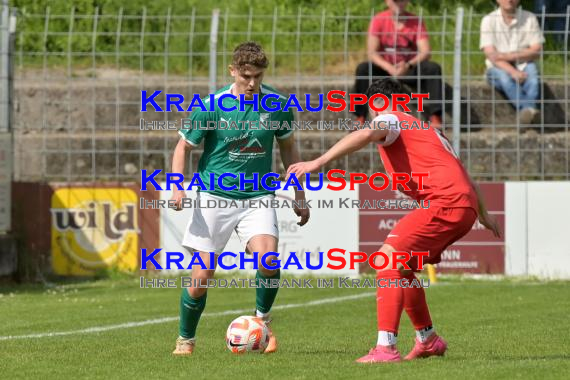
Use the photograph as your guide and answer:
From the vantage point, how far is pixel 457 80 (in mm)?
15594

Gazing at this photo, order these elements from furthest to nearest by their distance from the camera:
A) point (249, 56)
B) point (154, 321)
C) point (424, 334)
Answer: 1. point (154, 321)
2. point (249, 56)
3. point (424, 334)

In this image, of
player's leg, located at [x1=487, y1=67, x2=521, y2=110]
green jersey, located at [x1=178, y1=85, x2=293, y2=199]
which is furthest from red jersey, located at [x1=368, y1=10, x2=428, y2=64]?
green jersey, located at [x1=178, y1=85, x2=293, y2=199]

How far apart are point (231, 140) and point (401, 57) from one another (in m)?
7.64

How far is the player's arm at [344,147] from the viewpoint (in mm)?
7434

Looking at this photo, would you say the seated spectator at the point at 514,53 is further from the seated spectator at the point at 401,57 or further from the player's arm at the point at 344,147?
the player's arm at the point at 344,147

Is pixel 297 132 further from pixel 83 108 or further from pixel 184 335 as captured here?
pixel 184 335

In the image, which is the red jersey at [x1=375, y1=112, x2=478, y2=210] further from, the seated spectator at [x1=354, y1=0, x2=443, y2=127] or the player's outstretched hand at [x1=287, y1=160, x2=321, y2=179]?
the seated spectator at [x1=354, y1=0, x2=443, y2=127]

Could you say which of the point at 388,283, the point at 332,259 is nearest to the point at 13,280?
the point at 332,259

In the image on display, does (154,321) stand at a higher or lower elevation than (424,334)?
lower

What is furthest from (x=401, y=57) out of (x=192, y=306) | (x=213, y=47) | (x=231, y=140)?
(x=192, y=306)

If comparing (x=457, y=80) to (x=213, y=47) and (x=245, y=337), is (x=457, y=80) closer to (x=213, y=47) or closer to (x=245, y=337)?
(x=213, y=47)

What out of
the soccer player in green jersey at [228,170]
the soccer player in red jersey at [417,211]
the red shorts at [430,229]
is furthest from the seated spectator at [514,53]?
the red shorts at [430,229]

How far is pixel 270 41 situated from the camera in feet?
58.0

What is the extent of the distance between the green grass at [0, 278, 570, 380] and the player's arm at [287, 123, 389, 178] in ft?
3.89
